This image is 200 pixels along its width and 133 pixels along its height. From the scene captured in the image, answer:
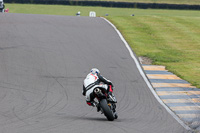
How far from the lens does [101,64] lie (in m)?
18.7

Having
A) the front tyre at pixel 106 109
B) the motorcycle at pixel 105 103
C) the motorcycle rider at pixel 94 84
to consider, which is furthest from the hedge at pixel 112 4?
the front tyre at pixel 106 109

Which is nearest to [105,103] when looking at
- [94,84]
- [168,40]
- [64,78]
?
[94,84]

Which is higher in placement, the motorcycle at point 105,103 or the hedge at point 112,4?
the motorcycle at point 105,103

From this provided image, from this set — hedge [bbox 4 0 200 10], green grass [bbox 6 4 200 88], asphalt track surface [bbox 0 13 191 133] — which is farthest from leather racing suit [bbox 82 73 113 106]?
hedge [bbox 4 0 200 10]

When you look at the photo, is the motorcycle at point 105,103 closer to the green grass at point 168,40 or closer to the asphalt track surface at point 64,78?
the asphalt track surface at point 64,78

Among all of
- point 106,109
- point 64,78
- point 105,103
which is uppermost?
point 105,103

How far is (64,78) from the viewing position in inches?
647

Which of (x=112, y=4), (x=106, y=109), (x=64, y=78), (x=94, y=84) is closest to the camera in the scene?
(x=106, y=109)

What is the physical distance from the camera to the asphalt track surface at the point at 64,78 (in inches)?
406

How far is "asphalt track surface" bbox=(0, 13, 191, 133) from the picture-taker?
10.3m

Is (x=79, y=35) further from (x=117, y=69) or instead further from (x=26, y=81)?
(x=26, y=81)

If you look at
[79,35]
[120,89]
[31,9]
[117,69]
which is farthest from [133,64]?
[31,9]

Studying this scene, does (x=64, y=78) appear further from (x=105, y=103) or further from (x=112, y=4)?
(x=112, y=4)

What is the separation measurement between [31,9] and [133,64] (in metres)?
25.7
